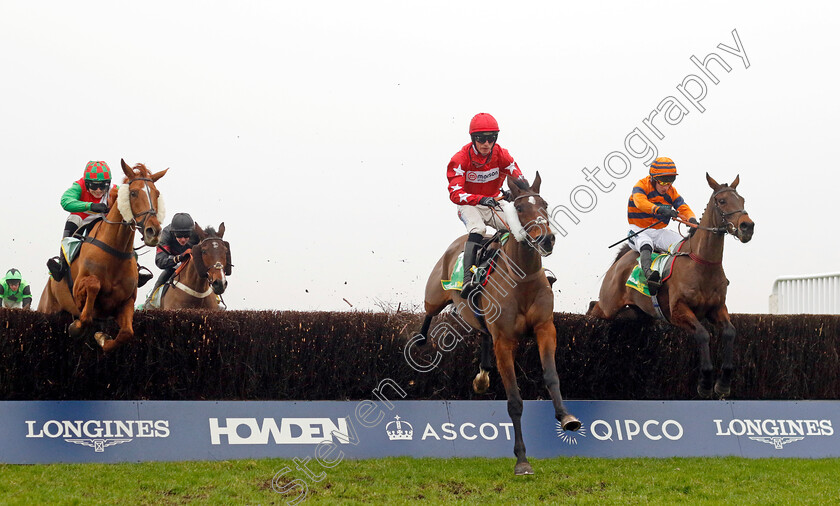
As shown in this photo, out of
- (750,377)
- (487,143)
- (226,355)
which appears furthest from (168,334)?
(750,377)

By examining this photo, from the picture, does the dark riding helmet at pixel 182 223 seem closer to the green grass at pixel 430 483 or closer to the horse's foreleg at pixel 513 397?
the green grass at pixel 430 483

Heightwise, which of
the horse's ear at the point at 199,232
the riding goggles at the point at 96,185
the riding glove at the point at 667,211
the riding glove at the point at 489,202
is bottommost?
the horse's ear at the point at 199,232

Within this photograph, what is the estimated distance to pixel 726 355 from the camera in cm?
821

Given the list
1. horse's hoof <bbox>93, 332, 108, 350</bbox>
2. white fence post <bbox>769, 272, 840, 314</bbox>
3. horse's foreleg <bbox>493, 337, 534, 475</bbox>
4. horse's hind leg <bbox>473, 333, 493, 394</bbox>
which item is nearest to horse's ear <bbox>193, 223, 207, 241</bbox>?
horse's hoof <bbox>93, 332, 108, 350</bbox>

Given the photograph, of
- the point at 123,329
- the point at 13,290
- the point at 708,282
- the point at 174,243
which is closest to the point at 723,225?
the point at 708,282

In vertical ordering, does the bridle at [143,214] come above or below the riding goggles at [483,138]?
below

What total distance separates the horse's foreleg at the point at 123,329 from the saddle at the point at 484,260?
9.29ft

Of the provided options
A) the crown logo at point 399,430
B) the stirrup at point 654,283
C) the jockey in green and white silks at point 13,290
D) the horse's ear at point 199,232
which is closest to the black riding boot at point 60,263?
the horse's ear at point 199,232

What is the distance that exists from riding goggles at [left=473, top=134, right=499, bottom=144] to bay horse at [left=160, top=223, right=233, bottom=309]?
3357 mm

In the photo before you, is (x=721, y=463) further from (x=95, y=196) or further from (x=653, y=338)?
(x=95, y=196)

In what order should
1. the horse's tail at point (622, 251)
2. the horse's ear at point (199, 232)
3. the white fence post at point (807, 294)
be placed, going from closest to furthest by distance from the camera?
the horse's ear at point (199, 232)
the horse's tail at point (622, 251)
the white fence post at point (807, 294)

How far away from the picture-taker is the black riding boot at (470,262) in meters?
7.35

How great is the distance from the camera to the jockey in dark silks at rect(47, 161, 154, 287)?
8.05 m

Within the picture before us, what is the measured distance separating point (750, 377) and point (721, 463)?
251cm
